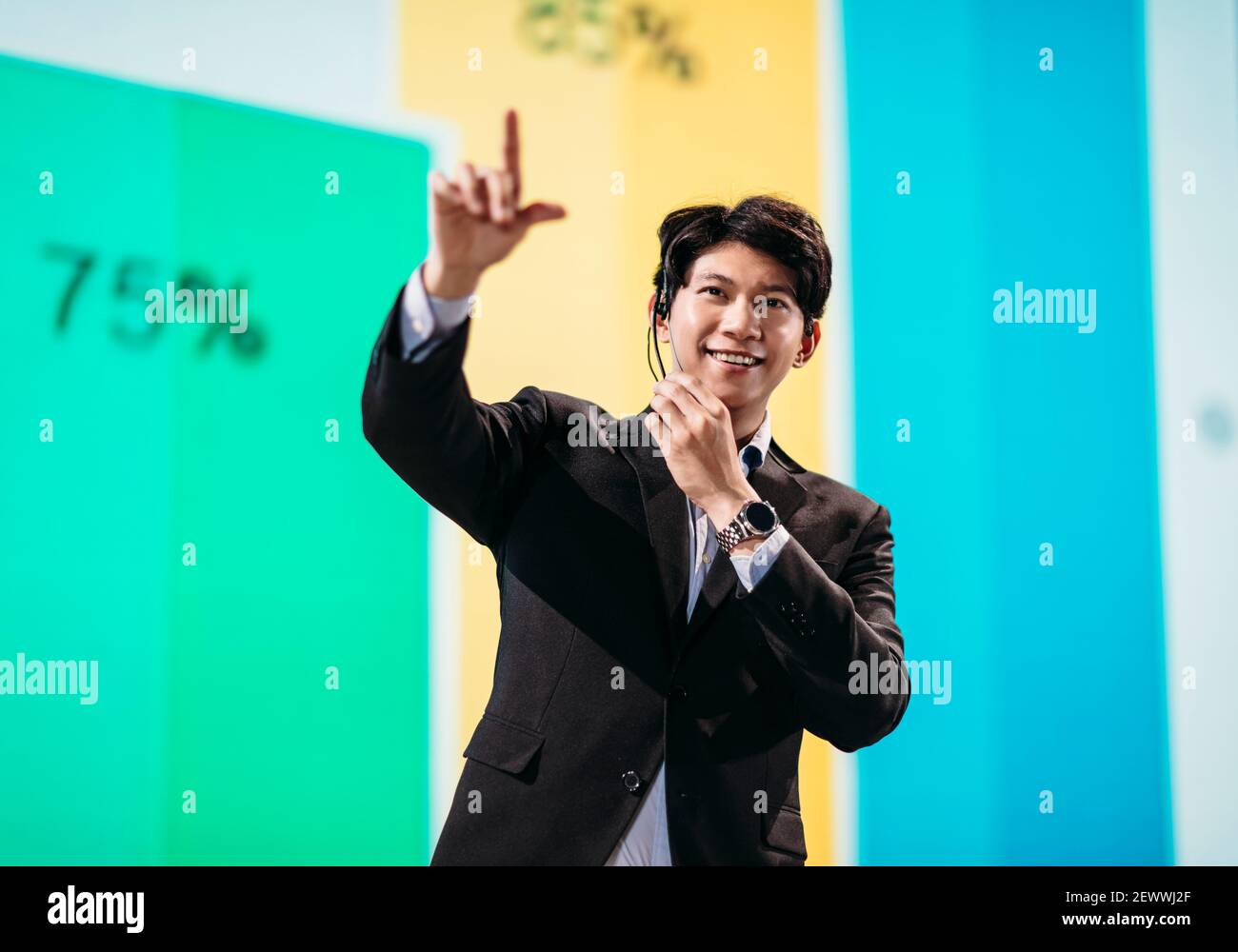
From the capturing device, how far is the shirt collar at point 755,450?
2252mm

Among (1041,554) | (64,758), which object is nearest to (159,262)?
(64,758)

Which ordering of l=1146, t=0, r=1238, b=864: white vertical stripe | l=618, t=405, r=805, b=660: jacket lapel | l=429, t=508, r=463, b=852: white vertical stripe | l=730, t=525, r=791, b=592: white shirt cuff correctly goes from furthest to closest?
l=1146, t=0, r=1238, b=864: white vertical stripe < l=429, t=508, r=463, b=852: white vertical stripe < l=618, t=405, r=805, b=660: jacket lapel < l=730, t=525, r=791, b=592: white shirt cuff

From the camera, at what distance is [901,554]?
288 centimetres

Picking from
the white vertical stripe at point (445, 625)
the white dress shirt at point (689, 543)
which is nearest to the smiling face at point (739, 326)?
the white dress shirt at point (689, 543)

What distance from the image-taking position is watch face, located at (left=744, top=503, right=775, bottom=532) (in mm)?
1929

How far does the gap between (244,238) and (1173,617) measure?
2496 millimetres

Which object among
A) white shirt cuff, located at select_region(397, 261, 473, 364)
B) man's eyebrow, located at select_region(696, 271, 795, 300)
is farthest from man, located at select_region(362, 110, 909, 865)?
man's eyebrow, located at select_region(696, 271, 795, 300)

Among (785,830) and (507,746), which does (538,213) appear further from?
(785,830)

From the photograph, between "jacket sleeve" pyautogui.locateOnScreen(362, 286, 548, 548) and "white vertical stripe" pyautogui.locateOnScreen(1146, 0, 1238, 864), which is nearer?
"jacket sleeve" pyautogui.locateOnScreen(362, 286, 548, 548)

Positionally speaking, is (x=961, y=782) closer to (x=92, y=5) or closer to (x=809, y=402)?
(x=809, y=402)

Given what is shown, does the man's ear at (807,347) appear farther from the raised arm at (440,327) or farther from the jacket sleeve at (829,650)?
the raised arm at (440,327)

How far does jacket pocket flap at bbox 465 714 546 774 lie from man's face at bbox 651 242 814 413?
2.40 ft

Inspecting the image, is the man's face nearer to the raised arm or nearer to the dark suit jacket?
the dark suit jacket

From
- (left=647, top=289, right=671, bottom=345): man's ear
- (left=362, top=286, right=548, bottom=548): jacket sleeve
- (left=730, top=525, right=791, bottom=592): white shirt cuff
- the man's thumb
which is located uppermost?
the man's thumb
